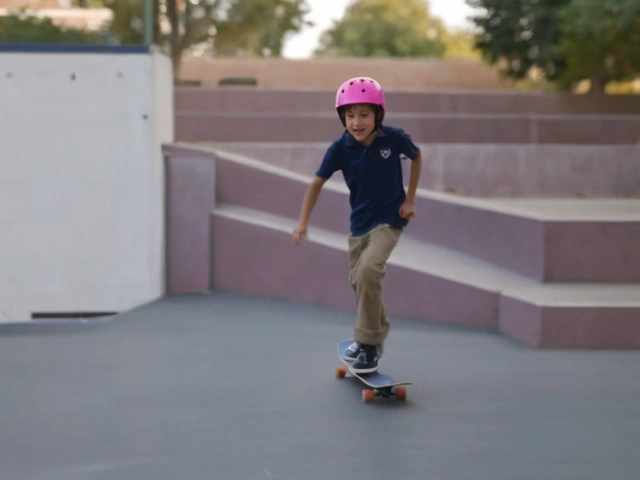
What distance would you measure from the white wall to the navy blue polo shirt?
3769 mm

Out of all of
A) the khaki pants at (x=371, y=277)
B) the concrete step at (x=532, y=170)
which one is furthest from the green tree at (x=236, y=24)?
the khaki pants at (x=371, y=277)

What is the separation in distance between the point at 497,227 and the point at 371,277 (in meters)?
3.17

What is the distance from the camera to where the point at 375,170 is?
5.91 meters

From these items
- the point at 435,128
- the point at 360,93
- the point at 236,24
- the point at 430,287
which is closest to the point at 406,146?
the point at 360,93

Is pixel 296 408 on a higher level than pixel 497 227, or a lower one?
lower

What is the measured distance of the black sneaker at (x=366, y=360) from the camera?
5861mm

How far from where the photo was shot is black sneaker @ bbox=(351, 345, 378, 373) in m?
5.86

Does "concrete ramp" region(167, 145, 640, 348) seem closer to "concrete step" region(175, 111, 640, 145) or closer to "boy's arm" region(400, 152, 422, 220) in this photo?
"boy's arm" region(400, 152, 422, 220)

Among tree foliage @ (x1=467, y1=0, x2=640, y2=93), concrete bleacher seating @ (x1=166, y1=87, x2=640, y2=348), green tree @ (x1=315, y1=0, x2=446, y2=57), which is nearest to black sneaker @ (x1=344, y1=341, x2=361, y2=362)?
concrete bleacher seating @ (x1=166, y1=87, x2=640, y2=348)

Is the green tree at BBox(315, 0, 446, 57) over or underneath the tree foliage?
over

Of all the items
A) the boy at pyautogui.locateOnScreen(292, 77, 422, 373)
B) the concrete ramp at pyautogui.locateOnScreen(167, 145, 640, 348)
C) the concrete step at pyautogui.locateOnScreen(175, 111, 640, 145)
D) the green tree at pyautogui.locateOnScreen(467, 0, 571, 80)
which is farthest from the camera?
the green tree at pyautogui.locateOnScreen(467, 0, 571, 80)

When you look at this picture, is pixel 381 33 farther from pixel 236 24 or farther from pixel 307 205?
pixel 307 205

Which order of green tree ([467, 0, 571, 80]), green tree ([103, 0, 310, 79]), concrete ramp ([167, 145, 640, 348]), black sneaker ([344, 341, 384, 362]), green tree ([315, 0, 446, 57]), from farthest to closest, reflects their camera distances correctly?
green tree ([315, 0, 446, 57]) < green tree ([467, 0, 571, 80]) < green tree ([103, 0, 310, 79]) < concrete ramp ([167, 145, 640, 348]) < black sneaker ([344, 341, 384, 362])

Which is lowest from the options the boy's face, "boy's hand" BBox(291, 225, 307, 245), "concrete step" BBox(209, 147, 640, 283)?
"concrete step" BBox(209, 147, 640, 283)
